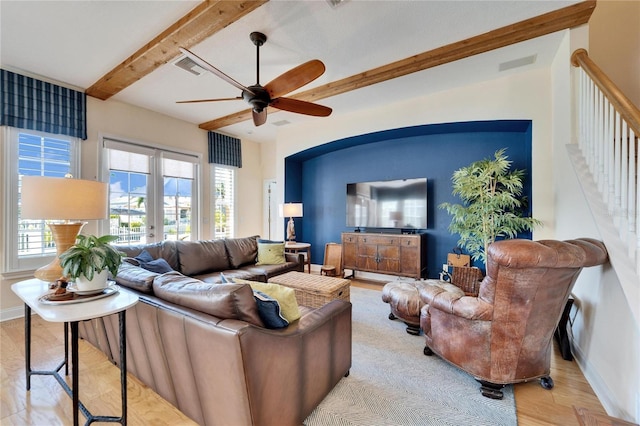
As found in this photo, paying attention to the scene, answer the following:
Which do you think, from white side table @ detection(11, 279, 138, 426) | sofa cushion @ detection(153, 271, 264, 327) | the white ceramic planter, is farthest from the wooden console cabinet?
the white ceramic planter

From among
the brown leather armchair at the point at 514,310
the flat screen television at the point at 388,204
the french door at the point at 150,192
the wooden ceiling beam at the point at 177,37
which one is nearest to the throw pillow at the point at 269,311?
the brown leather armchair at the point at 514,310

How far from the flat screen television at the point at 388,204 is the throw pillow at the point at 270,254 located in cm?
160

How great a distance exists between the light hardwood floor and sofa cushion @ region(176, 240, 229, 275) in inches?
51.4

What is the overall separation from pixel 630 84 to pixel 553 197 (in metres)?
1.32

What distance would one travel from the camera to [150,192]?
15.1 ft

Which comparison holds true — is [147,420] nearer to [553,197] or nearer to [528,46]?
[553,197]

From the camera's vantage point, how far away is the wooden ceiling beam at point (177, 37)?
2189 mm

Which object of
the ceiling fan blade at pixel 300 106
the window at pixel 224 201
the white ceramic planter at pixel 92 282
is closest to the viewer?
the white ceramic planter at pixel 92 282

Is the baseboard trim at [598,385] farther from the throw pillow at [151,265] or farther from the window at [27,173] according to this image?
the window at [27,173]

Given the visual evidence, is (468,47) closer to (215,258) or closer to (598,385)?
(598,385)

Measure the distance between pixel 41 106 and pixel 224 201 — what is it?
3057 mm

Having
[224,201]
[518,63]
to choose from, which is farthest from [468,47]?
[224,201]

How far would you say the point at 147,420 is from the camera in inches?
63.3

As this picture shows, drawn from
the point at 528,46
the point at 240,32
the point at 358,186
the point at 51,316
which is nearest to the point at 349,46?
the point at 240,32
